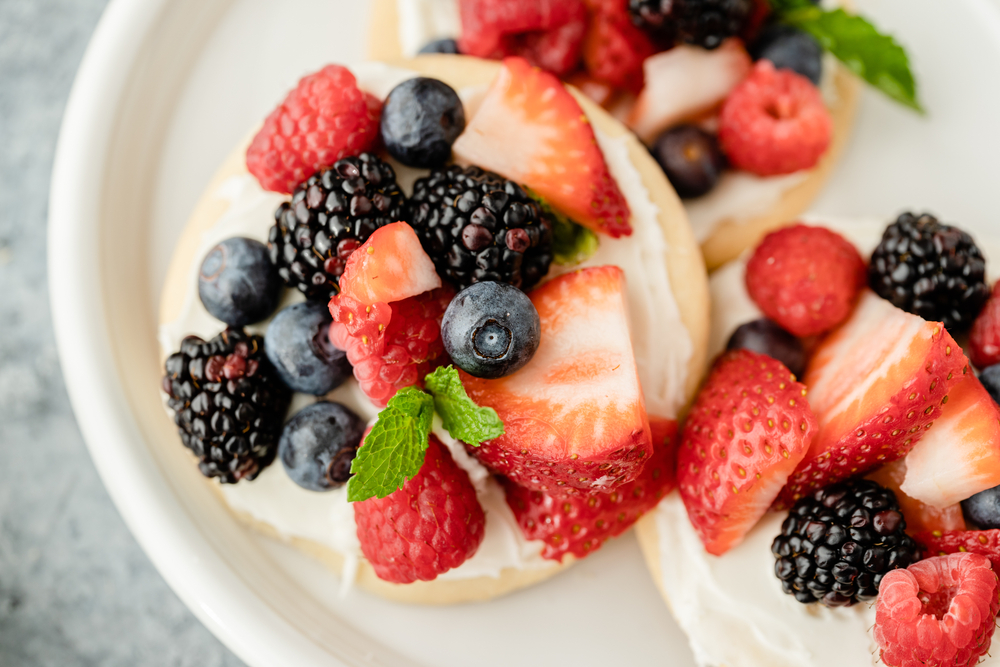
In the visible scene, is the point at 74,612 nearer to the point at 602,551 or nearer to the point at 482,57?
the point at 602,551

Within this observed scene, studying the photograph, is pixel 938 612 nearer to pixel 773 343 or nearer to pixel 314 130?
pixel 773 343

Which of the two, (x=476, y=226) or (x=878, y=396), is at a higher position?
(x=476, y=226)

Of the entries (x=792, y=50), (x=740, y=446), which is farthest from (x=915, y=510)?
(x=792, y=50)

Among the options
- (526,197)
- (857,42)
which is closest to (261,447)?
(526,197)

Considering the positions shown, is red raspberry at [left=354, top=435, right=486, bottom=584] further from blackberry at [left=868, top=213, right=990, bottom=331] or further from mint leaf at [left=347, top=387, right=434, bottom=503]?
blackberry at [left=868, top=213, right=990, bottom=331]

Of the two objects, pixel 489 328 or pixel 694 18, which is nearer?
pixel 489 328
